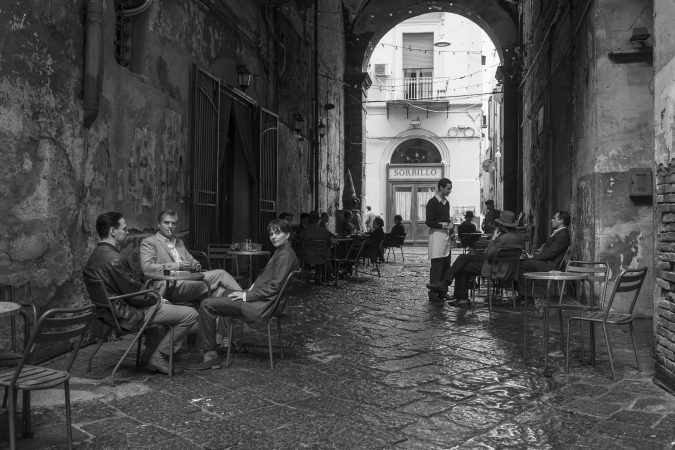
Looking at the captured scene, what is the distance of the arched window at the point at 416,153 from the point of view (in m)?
27.9

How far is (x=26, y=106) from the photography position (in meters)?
4.60

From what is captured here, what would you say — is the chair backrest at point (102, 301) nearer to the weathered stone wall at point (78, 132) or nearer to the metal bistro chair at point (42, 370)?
the weathered stone wall at point (78, 132)

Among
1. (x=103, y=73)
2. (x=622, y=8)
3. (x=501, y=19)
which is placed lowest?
(x=103, y=73)

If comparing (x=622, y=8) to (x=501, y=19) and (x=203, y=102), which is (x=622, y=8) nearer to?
(x=203, y=102)

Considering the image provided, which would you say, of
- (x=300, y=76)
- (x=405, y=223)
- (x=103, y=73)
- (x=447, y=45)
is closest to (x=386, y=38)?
(x=447, y=45)

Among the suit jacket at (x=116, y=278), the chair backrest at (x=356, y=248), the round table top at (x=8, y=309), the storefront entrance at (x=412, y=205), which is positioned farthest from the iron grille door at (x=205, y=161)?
the storefront entrance at (x=412, y=205)

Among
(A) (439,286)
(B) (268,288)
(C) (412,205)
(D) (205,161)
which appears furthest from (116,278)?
(C) (412,205)

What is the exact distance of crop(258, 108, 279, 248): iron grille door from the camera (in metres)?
10.3

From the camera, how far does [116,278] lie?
420cm

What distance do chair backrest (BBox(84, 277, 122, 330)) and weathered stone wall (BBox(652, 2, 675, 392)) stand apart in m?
3.49

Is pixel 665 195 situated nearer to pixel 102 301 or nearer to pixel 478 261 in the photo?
pixel 102 301

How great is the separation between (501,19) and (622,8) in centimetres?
1089

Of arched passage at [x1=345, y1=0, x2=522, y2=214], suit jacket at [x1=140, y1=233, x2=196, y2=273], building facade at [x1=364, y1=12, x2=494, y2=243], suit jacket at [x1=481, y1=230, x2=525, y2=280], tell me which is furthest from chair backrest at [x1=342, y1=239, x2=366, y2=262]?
building facade at [x1=364, y1=12, x2=494, y2=243]

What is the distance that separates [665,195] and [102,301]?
12.3ft
